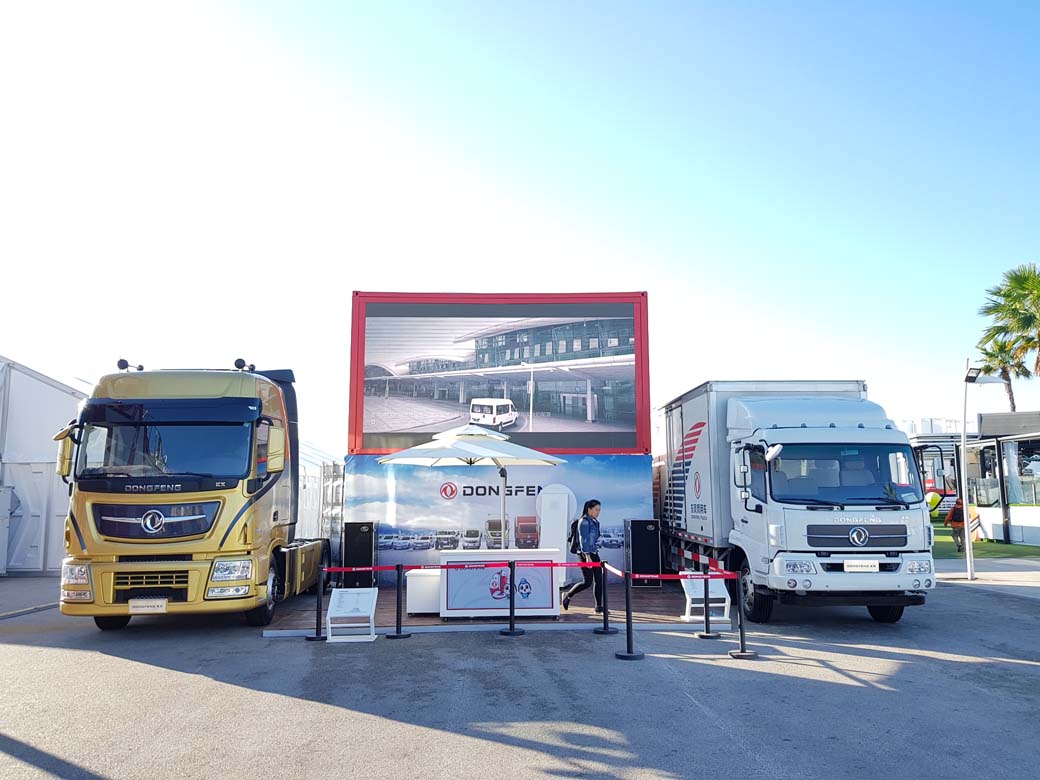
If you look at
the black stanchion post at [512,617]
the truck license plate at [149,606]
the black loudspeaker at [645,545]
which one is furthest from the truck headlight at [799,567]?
the truck license plate at [149,606]

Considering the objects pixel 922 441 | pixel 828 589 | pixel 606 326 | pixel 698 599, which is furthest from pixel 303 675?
pixel 922 441

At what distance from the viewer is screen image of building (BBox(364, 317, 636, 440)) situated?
16484 millimetres

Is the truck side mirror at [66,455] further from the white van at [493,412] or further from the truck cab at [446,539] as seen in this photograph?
the white van at [493,412]

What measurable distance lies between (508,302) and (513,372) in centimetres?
153

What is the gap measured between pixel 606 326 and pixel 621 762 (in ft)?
39.7

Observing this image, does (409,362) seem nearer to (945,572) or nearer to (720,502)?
(720,502)

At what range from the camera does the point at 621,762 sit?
5.34 metres

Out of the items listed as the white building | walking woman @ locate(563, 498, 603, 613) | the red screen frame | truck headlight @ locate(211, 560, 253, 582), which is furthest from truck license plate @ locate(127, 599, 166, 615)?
the white building

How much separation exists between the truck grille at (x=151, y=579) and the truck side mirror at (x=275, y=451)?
175cm

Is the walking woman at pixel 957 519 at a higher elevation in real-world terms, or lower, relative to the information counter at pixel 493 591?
higher

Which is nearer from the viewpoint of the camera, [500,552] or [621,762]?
[621,762]

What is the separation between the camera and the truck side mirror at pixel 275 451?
10875 mm

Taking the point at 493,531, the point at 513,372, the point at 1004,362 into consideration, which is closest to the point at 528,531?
the point at 493,531

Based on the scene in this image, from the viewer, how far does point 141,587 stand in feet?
32.5
